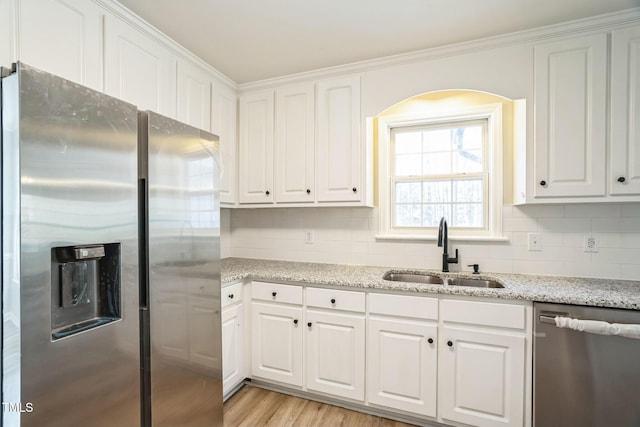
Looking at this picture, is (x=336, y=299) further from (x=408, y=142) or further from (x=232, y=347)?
(x=408, y=142)

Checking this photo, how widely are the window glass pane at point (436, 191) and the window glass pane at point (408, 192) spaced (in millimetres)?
46

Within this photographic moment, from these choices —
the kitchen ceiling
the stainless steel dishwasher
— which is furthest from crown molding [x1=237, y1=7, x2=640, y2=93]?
the stainless steel dishwasher

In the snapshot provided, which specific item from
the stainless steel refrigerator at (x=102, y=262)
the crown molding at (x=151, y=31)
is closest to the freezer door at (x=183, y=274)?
the stainless steel refrigerator at (x=102, y=262)

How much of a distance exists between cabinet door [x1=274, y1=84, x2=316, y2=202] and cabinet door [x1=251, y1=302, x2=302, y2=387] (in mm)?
895

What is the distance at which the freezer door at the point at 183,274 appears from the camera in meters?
1.29

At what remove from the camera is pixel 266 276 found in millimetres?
2174

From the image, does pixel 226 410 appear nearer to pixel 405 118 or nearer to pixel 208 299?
pixel 208 299

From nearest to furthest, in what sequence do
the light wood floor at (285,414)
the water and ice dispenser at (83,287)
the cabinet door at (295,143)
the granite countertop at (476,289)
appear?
the water and ice dispenser at (83,287), the granite countertop at (476,289), the light wood floor at (285,414), the cabinet door at (295,143)

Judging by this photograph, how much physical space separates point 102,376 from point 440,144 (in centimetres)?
247

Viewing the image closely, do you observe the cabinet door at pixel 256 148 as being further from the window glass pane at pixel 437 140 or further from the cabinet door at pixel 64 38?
the window glass pane at pixel 437 140

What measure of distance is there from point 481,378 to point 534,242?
1014 mm

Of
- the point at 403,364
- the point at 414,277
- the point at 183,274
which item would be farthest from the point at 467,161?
the point at 183,274

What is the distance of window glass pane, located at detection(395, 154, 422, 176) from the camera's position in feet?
8.14

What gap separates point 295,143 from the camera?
2488mm
